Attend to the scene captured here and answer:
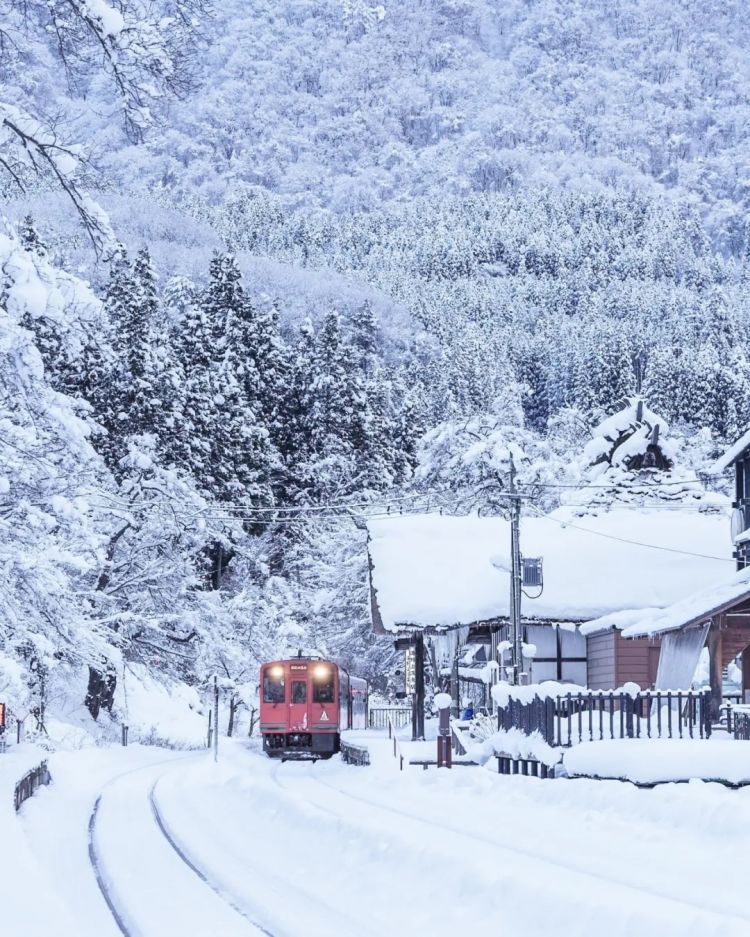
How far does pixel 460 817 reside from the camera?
16.9 metres

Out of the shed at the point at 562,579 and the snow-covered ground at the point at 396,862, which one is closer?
the snow-covered ground at the point at 396,862

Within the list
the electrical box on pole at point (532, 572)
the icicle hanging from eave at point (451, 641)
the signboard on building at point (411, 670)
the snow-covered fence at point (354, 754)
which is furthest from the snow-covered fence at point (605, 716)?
the signboard on building at point (411, 670)

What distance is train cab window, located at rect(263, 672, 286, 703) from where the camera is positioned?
38.2m

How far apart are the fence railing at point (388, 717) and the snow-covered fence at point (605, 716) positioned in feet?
99.2

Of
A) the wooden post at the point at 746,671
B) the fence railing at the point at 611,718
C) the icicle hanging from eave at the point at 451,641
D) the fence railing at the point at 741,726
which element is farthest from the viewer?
the icicle hanging from eave at the point at 451,641

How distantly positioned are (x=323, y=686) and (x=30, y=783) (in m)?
15.9

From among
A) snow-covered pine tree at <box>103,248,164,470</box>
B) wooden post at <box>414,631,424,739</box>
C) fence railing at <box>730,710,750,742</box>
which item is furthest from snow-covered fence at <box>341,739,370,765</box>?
snow-covered pine tree at <box>103,248,164,470</box>

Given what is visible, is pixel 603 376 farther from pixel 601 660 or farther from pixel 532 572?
pixel 532 572

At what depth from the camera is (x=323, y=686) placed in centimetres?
3822

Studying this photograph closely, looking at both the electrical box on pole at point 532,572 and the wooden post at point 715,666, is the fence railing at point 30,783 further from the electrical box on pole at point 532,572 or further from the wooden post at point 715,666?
the wooden post at point 715,666

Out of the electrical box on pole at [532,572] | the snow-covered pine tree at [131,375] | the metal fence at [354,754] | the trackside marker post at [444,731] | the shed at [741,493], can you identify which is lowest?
the metal fence at [354,754]

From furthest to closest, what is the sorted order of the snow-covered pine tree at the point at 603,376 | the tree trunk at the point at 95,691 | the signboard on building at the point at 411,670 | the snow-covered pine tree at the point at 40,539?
the snow-covered pine tree at the point at 603,376 → the tree trunk at the point at 95,691 → the signboard on building at the point at 411,670 → the snow-covered pine tree at the point at 40,539

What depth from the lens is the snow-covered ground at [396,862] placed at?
9797 millimetres

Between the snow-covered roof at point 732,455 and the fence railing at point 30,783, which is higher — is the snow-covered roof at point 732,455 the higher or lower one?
the higher one
